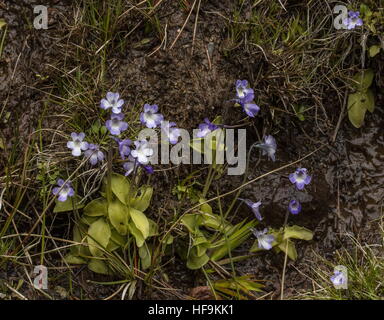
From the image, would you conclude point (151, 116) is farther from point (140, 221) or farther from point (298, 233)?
point (298, 233)

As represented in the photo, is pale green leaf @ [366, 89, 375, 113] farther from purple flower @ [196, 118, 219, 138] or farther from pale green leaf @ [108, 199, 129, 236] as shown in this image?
pale green leaf @ [108, 199, 129, 236]

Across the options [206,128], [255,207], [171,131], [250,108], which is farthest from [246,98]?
[255,207]

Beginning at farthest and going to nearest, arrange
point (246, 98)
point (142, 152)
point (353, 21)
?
point (353, 21) < point (246, 98) < point (142, 152)

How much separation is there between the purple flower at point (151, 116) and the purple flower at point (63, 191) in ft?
1.45

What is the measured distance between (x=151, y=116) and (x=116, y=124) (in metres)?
0.17

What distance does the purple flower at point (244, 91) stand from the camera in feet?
10.3

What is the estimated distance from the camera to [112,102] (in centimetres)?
304

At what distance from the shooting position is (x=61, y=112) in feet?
10.7

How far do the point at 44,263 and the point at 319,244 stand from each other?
135 centimetres

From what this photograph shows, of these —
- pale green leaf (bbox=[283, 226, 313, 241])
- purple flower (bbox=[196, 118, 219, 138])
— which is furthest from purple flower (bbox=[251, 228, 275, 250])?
purple flower (bbox=[196, 118, 219, 138])

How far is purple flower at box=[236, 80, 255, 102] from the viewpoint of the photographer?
10.3 ft

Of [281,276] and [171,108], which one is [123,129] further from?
[281,276]

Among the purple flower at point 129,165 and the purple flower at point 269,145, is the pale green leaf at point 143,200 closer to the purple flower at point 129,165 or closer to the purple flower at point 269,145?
the purple flower at point 129,165
